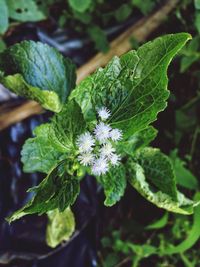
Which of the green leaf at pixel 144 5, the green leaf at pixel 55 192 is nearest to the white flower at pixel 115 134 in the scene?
Answer: the green leaf at pixel 55 192

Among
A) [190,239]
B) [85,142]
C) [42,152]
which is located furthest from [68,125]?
[190,239]

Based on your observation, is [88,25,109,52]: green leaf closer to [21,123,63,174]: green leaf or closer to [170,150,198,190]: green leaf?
[170,150,198,190]: green leaf

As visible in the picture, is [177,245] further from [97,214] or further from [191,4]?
[191,4]

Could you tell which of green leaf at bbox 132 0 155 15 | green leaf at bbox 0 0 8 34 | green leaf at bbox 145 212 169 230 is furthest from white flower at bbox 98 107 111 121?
green leaf at bbox 132 0 155 15

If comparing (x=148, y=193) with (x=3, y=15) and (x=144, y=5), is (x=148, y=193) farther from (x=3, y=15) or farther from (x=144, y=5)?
(x=144, y=5)

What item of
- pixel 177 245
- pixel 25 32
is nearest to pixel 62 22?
pixel 25 32
